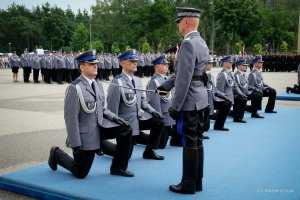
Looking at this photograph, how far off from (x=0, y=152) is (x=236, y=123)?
17.2 ft

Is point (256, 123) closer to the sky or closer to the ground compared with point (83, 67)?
closer to the ground

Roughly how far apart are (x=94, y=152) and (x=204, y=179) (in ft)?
4.53

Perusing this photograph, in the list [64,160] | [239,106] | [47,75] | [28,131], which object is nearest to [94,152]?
[64,160]

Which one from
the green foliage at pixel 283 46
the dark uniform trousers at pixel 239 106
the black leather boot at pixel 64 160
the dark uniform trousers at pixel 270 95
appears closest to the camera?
the black leather boot at pixel 64 160

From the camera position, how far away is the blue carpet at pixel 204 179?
4270 millimetres

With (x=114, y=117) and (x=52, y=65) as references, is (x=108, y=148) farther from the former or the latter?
(x=52, y=65)

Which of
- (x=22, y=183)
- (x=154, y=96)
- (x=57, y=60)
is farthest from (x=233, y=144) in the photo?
(x=57, y=60)

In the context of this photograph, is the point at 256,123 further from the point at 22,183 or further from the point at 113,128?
the point at 22,183

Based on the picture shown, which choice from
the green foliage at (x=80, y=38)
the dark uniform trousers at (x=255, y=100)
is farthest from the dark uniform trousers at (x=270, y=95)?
the green foliage at (x=80, y=38)

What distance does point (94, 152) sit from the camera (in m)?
4.81

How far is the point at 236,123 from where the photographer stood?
9.21m

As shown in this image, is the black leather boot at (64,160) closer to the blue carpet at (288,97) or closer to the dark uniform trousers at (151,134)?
the dark uniform trousers at (151,134)

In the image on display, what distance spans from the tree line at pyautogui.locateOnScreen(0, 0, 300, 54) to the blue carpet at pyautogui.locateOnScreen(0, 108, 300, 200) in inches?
1760

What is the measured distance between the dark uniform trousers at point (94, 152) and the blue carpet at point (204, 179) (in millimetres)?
128
